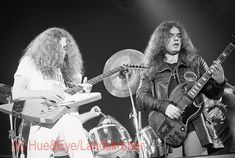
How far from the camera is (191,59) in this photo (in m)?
3.48

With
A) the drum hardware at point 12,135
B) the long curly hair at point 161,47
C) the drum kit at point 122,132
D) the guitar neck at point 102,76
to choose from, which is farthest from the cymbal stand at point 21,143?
the long curly hair at point 161,47

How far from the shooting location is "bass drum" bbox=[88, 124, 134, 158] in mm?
3061

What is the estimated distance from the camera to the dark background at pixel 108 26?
131 inches

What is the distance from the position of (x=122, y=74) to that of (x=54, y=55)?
769 mm

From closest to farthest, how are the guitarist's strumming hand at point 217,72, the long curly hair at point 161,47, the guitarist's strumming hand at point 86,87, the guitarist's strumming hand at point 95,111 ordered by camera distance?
the guitarist's strumming hand at point 86,87 < the guitarist's strumming hand at point 95,111 < the guitarist's strumming hand at point 217,72 < the long curly hair at point 161,47

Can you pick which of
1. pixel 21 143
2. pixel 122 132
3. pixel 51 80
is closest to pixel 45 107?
pixel 51 80

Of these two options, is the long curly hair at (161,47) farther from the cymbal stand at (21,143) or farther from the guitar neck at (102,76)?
the cymbal stand at (21,143)

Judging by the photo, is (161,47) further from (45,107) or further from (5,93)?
(5,93)

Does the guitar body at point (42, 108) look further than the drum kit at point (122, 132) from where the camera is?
No

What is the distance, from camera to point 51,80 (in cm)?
313

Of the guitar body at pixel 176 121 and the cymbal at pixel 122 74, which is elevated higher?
the cymbal at pixel 122 74

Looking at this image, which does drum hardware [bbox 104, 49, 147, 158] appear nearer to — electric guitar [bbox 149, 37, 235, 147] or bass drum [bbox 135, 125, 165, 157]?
bass drum [bbox 135, 125, 165, 157]

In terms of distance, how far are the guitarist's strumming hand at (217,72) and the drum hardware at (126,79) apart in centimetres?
79

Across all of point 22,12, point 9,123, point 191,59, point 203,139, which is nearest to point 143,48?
point 191,59
